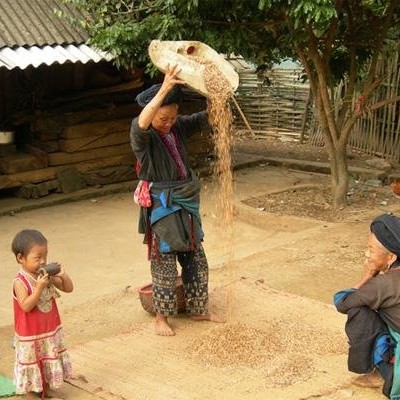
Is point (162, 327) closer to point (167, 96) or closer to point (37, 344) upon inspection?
point (37, 344)

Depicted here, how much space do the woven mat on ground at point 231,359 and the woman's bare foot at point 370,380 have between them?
0.06 meters

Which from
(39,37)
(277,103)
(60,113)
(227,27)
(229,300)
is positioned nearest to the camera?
(229,300)

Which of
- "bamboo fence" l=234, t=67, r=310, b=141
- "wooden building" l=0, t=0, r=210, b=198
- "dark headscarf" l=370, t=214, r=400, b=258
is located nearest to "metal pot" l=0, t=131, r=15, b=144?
→ "wooden building" l=0, t=0, r=210, b=198

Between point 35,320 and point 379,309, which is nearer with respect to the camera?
point 379,309

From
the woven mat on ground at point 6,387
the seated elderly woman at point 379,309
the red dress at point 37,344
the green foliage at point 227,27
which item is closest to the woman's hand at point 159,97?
the red dress at point 37,344

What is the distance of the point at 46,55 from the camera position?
8.24m

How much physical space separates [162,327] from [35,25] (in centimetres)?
545

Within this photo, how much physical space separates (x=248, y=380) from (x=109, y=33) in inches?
212

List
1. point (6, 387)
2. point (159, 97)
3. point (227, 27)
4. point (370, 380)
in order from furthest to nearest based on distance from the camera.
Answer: point (227, 27) < point (159, 97) < point (6, 387) < point (370, 380)

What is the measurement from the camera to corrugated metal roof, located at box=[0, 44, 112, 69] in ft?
25.8

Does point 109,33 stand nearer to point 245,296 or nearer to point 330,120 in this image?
point 330,120

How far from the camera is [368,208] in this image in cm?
819

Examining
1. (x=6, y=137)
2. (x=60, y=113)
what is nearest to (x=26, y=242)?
(x=6, y=137)

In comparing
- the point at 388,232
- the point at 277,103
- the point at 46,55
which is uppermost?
the point at 46,55
